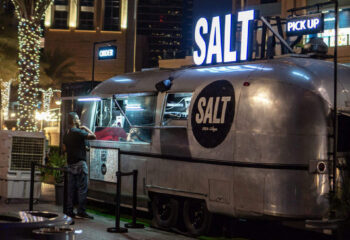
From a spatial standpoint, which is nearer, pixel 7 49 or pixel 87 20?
pixel 7 49

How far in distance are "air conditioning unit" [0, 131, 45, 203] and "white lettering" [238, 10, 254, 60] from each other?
5770mm

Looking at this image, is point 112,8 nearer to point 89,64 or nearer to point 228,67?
point 89,64

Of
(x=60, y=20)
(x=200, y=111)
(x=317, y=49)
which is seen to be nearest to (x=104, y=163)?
(x=200, y=111)

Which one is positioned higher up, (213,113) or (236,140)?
(213,113)

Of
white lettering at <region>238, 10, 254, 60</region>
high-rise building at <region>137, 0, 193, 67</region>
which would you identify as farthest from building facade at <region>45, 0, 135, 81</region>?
high-rise building at <region>137, 0, 193, 67</region>

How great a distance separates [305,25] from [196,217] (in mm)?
5503

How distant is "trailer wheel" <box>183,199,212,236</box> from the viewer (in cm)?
1066

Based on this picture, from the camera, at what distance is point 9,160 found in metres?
14.8

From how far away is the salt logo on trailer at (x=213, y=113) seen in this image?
10.2 meters

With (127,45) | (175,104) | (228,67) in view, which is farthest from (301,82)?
(127,45)

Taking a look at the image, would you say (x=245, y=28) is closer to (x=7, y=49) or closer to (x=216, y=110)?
(x=216, y=110)

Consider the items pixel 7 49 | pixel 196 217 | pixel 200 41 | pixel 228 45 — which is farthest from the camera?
pixel 7 49

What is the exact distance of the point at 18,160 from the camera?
14.9 metres

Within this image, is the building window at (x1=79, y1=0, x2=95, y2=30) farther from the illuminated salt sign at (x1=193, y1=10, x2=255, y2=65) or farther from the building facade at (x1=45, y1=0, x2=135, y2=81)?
the illuminated salt sign at (x1=193, y1=10, x2=255, y2=65)
